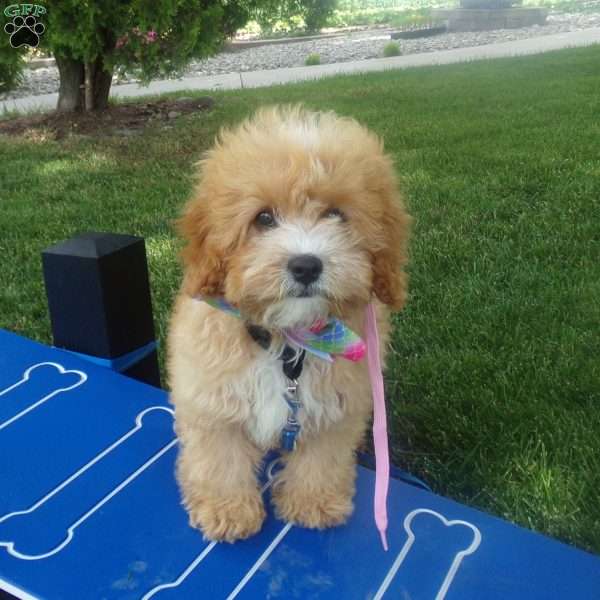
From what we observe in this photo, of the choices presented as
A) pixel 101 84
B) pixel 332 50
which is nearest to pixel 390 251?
pixel 101 84

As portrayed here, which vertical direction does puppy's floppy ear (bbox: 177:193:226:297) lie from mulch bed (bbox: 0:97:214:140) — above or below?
above

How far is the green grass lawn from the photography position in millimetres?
2887

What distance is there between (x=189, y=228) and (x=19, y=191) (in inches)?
178

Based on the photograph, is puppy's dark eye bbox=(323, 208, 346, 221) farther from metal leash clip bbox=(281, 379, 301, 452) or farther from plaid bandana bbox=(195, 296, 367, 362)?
metal leash clip bbox=(281, 379, 301, 452)

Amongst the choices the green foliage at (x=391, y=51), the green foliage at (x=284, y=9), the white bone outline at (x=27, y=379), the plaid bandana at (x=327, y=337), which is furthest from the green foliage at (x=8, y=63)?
the green foliage at (x=391, y=51)

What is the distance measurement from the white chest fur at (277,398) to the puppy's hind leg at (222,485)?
0.11 m

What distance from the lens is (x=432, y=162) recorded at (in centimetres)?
636

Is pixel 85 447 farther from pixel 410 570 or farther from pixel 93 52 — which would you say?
pixel 93 52

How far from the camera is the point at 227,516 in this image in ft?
7.43

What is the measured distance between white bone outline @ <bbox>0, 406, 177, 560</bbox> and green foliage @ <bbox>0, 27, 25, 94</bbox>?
5866 millimetres

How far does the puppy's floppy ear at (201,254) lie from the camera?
198cm

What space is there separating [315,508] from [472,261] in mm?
2517

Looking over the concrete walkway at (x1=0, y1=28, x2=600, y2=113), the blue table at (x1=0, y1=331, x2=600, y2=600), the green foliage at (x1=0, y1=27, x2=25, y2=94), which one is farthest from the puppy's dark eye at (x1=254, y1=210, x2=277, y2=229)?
the concrete walkway at (x1=0, y1=28, x2=600, y2=113)

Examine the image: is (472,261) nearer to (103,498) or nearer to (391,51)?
(103,498)
